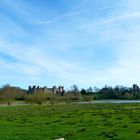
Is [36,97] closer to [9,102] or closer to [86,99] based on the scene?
[9,102]

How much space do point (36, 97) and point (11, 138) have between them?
114375mm

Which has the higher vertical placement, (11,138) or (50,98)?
(50,98)

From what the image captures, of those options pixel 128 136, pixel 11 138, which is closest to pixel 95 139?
pixel 128 136

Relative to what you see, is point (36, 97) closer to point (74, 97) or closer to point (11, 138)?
point (74, 97)

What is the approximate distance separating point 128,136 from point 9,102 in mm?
111089

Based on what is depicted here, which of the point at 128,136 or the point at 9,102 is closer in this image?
the point at 128,136

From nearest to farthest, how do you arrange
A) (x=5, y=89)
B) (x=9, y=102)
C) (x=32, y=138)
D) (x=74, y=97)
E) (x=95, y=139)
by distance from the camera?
(x=95, y=139)
(x=32, y=138)
(x=9, y=102)
(x=5, y=89)
(x=74, y=97)

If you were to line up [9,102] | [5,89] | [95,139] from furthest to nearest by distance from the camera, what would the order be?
[5,89] < [9,102] < [95,139]

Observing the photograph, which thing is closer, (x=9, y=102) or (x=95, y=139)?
(x=95, y=139)

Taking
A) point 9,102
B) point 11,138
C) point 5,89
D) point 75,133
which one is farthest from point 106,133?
point 5,89

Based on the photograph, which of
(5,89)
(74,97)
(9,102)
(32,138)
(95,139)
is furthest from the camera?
(74,97)

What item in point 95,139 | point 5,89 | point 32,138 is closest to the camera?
point 95,139

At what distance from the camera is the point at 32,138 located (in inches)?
947

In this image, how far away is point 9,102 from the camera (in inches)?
5162
